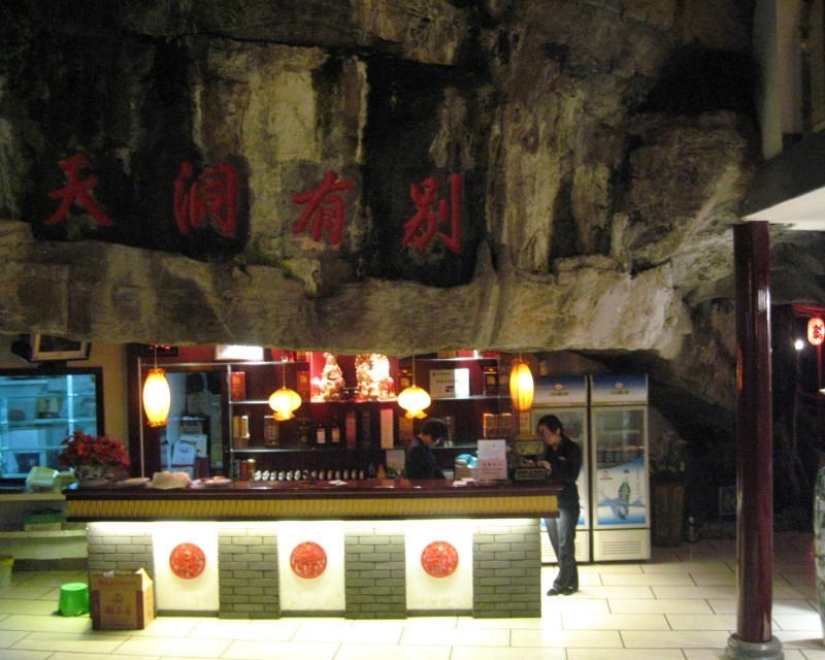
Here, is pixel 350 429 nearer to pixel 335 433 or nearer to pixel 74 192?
pixel 335 433

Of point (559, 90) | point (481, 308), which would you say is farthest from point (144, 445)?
point (559, 90)

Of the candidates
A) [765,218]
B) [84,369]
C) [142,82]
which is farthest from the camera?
[84,369]

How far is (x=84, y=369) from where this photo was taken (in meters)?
10.8

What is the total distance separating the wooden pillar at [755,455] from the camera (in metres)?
6.84

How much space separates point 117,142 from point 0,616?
4.81 meters

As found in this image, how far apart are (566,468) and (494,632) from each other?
176 centimetres

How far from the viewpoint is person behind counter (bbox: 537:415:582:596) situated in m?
8.45

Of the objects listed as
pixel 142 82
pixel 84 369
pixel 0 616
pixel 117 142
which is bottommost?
pixel 0 616

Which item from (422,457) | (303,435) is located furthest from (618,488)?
(303,435)

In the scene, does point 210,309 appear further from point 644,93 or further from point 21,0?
point 644,93

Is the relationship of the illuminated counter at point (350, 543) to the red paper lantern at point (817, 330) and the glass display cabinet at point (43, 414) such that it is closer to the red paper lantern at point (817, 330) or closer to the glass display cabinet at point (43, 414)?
the glass display cabinet at point (43, 414)

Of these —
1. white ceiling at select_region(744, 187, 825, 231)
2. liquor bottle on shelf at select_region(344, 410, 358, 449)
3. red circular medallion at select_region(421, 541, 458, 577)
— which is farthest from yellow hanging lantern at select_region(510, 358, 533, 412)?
white ceiling at select_region(744, 187, 825, 231)

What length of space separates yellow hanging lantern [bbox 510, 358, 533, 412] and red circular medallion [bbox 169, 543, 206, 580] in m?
3.61

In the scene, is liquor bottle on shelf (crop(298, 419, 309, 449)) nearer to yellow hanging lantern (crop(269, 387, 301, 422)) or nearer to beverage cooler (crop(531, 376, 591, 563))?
yellow hanging lantern (crop(269, 387, 301, 422))
